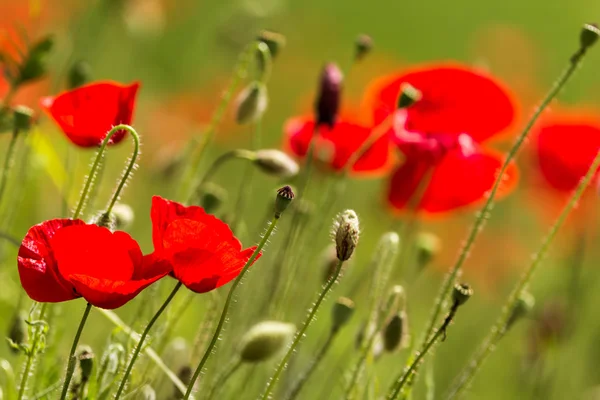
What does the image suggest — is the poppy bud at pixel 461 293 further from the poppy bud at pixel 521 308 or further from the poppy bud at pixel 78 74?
the poppy bud at pixel 78 74

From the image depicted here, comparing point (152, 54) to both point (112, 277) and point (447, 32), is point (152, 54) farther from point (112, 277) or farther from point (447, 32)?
point (112, 277)

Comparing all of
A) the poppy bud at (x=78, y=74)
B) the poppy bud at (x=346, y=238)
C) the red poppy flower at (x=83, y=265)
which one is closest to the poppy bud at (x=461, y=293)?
the poppy bud at (x=346, y=238)

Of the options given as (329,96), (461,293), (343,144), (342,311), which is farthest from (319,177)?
(461,293)

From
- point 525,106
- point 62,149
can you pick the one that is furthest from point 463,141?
point 525,106

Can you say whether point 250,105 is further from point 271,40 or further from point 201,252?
point 201,252

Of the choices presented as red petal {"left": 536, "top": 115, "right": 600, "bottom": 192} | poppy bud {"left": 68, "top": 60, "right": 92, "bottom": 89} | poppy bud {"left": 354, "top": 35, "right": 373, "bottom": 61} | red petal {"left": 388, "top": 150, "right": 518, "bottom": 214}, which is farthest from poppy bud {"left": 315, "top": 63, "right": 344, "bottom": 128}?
red petal {"left": 536, "top": 115, "right": 600, "bottom": 192}

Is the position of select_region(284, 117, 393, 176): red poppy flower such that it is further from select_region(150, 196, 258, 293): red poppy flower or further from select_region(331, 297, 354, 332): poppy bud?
select_region(150, 196, 258, 293): red poppy flower
